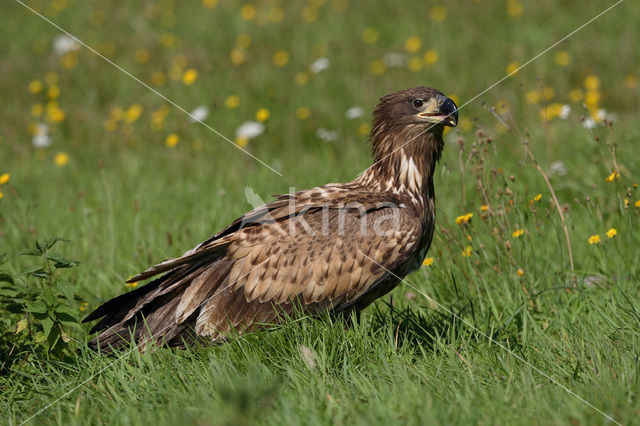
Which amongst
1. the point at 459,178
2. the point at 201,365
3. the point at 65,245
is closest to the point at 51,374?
the point at 201,365

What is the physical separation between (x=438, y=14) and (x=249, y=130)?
454cm

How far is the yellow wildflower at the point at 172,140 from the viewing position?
27.1 feet

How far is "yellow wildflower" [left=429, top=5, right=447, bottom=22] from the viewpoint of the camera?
11.5 m

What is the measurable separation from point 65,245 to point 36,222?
0.64 meters

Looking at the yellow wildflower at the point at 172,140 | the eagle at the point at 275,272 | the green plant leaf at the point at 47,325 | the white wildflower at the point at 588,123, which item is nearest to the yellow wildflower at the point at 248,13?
the yellow wildflower at the point at 172,140

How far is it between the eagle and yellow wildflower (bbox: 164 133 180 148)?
395 centimetres

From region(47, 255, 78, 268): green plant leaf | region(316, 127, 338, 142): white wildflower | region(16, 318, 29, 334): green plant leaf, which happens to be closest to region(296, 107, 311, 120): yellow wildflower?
region(316, 127, 338, 142): white wildflower

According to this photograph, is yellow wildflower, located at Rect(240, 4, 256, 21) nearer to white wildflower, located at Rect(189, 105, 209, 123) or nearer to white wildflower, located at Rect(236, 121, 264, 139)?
white wildflower, located at Rect(189, 105, 209, 123)

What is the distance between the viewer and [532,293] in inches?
198

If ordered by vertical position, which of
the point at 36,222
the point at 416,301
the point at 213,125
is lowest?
the point at 416,301

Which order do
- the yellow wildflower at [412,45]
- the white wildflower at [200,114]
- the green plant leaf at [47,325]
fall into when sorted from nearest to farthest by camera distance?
the green plant leaf at [47,325], the white wildflower at [200,114], the yellow wildflower at [412,45]

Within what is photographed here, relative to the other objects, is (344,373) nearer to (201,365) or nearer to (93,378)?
(201,365)

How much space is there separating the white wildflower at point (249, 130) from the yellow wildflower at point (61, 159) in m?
1.95

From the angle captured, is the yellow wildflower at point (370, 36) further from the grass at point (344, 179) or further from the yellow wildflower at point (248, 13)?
the yellow wildflower at point (248, 13)
